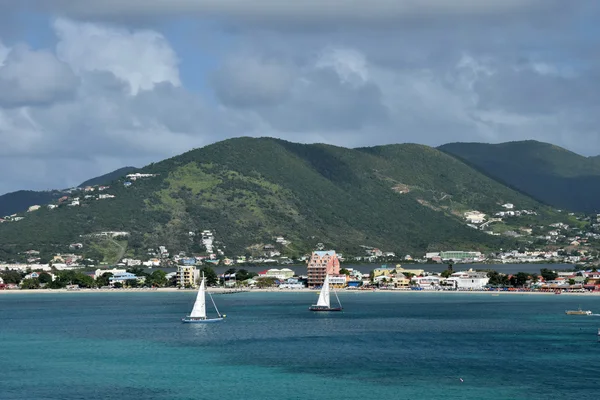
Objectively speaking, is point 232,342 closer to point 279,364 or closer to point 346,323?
point 279,364

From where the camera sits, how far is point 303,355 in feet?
311

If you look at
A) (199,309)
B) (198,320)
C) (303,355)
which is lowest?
(303,355)

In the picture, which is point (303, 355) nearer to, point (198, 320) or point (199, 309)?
point (198, 320)

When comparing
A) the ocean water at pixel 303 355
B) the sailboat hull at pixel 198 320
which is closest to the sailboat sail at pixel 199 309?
the sailboat hull at pixel 198 320

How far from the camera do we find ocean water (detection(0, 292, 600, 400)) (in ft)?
245

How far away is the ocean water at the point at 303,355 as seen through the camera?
74812 millimetres

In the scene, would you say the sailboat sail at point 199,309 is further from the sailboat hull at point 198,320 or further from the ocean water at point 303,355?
the ocean water at point 303,355

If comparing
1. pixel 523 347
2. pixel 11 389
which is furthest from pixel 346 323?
pixel 11 389

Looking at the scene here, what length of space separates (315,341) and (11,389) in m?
39.6

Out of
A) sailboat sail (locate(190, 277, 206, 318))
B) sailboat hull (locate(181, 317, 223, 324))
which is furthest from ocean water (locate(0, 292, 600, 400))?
sailboat sail (locate(190, 277, 206, 318))

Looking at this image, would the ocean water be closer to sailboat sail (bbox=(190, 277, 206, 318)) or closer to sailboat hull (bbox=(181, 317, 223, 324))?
sailboat hull (bbox=(181, 317, 223, 324))

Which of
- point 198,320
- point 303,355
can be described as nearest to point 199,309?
point 198,320

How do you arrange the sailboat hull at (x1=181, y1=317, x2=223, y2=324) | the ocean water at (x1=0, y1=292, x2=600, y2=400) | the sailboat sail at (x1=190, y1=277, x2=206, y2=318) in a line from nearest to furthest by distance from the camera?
the ocean water at (x1=0, y1=292, x2=600, y2=400) → the sailboat hull at (x1=181, y1=317, x2=223, y2=324) → the sailboat sail at (x1=190, y1=277, x2=206, y2=318)

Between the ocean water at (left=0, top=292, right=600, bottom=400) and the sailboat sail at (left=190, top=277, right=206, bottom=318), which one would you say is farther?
the sailboat sail at (left=190, top=277, right=206, bottom=318)
